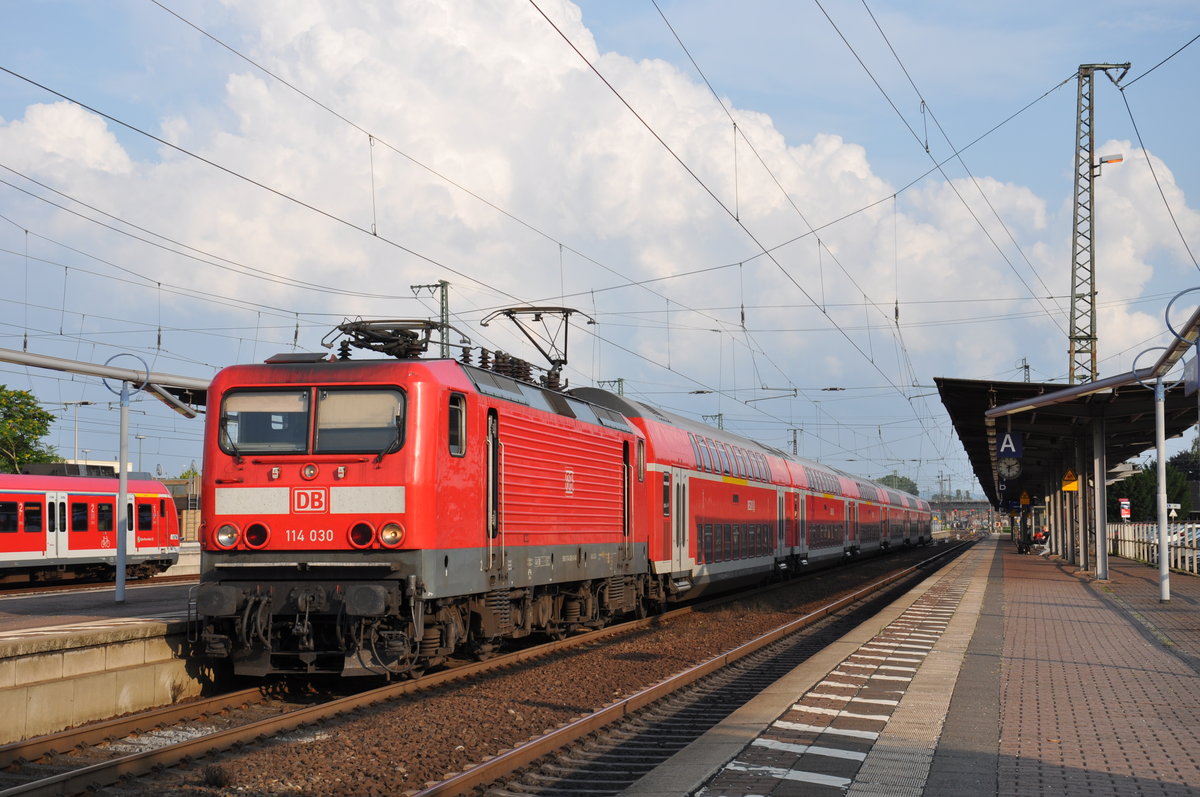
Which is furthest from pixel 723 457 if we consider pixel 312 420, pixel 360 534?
pixel 360 534

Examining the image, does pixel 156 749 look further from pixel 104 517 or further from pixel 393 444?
pixel 104 517

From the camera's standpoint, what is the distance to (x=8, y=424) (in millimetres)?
69438

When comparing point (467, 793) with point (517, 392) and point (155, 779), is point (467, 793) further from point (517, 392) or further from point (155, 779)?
point (517, 392)

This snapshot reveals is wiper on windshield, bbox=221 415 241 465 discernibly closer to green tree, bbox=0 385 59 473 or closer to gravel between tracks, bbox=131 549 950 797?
gravel between tracks, bbox=131 549 950 797

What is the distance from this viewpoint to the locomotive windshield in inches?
488

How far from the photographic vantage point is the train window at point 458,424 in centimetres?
1286

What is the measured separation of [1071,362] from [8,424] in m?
59.8

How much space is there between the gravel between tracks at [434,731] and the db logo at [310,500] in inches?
84.0

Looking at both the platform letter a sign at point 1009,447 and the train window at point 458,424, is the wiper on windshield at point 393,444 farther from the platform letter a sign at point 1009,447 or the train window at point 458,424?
the platform letter a sign at point 1009,447

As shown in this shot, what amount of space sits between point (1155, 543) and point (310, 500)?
35044mm

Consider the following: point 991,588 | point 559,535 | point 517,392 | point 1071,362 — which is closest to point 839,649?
point 559,535

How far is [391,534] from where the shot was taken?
39.6ft

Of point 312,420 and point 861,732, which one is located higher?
point 312,420

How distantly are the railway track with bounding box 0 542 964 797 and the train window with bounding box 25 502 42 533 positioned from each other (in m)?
21.3
